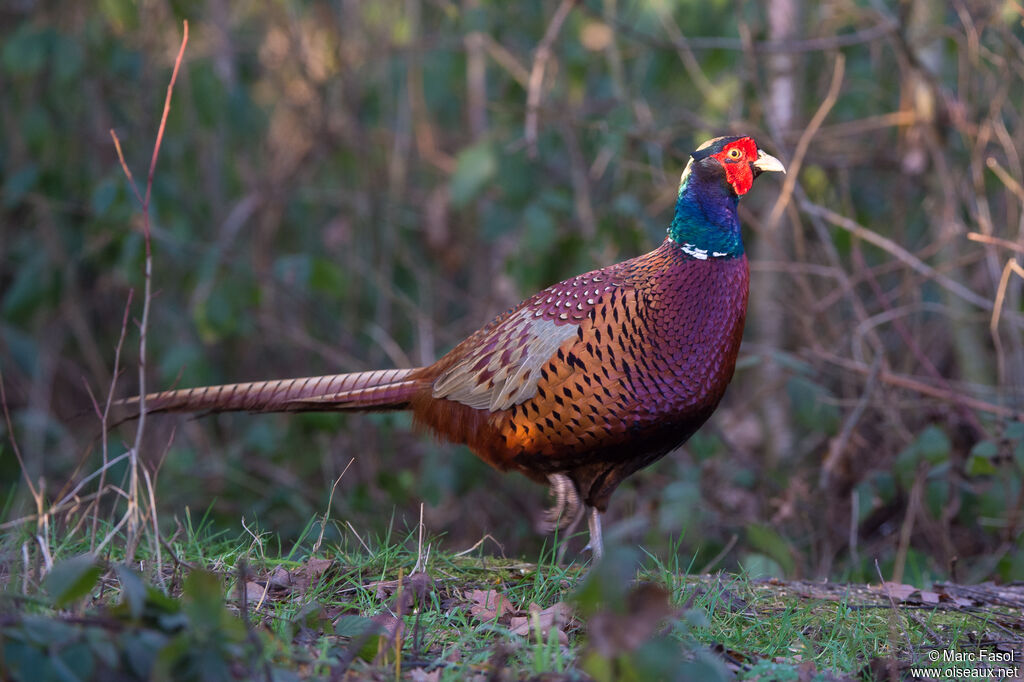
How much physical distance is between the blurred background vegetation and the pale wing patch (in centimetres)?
79

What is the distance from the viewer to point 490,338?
3.60m

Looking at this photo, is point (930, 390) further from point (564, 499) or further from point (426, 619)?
point (426, 619)

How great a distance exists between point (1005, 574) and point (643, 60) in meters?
3.91

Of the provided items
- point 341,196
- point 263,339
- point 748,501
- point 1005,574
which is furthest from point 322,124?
point 1005,574

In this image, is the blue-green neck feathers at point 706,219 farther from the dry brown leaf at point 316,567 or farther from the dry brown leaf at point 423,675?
the dry brown leaf at point 423,675

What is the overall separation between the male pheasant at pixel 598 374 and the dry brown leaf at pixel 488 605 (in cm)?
65

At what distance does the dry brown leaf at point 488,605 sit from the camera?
2637 mm

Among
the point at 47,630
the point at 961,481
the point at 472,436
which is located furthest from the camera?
the point at 961,481

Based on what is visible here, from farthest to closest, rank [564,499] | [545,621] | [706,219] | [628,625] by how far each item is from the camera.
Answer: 1. [564,499]
2. [706,219]
3. [545,621]
4. [628,625]

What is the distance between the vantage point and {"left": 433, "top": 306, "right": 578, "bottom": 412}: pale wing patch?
10.9ft

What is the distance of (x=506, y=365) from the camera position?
3426mm

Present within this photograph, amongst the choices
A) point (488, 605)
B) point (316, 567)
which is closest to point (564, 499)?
point (488, 605)

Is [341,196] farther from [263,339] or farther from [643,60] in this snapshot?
[643,60]

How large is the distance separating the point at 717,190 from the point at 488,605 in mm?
1584
